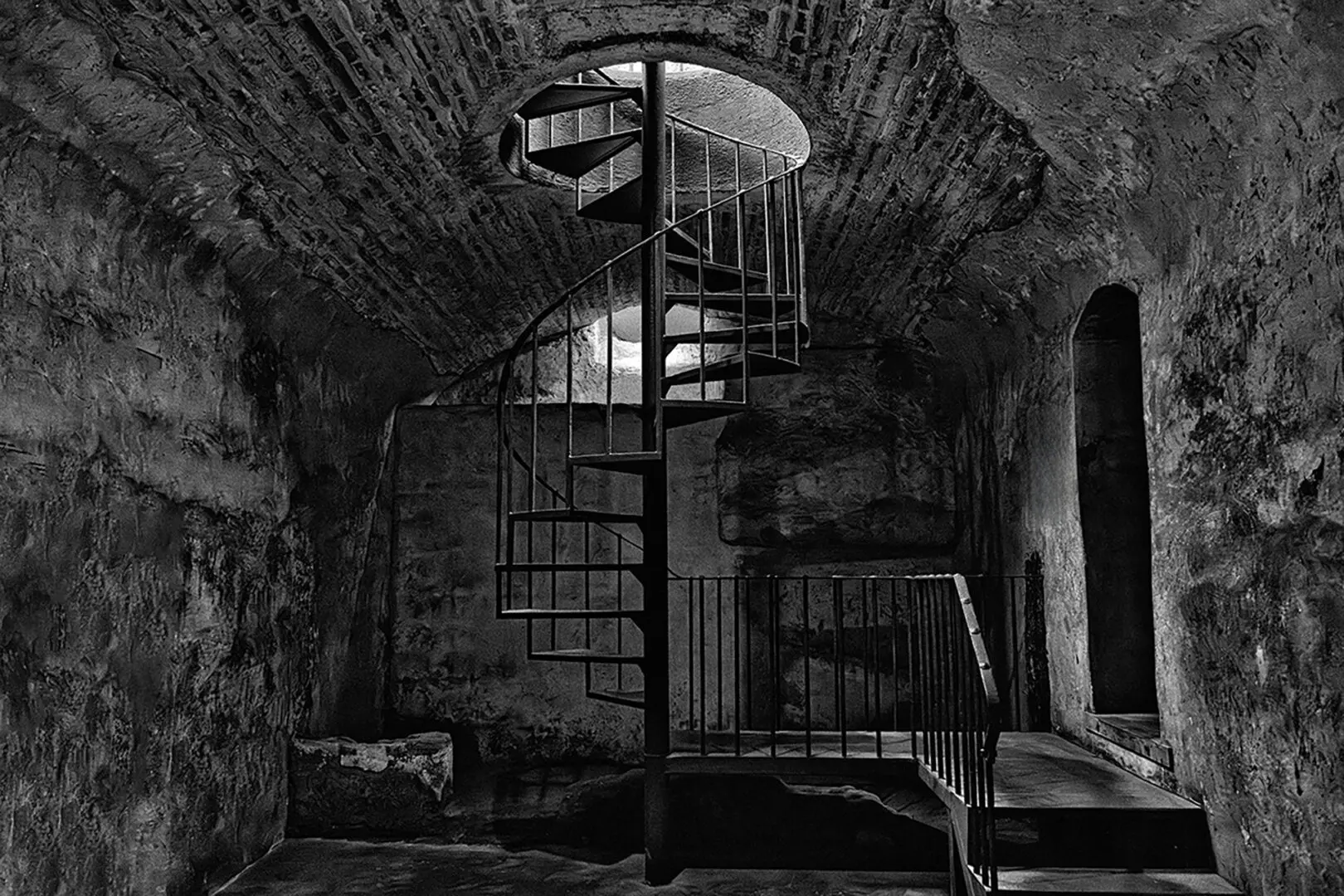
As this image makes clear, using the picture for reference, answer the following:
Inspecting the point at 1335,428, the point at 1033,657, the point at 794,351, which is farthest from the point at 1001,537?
the point at 1335,428

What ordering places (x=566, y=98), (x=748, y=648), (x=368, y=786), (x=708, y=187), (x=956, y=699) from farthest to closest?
1. (x=748, y=648)
2. (x=368, y=786)
3. (x=708, y=187)
4. (x=566, y=98)
5. (x=956, y=699)

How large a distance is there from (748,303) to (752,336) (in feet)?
0.56

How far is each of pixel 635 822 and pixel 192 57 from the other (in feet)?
14.4

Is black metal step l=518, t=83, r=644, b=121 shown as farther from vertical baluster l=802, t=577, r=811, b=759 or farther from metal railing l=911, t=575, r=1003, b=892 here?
metal railing l=911, t=575, r=1003, b=892

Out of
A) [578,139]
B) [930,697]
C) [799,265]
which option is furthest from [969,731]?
[578,139]

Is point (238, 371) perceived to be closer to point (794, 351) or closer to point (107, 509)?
point (107, 509)

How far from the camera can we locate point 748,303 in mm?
5684

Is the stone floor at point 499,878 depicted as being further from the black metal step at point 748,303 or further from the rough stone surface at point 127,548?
the black metal step at point 748,303

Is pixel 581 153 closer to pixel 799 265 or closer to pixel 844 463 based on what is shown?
pixel 799 265

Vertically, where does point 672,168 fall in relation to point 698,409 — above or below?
above

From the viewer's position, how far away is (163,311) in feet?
14.4

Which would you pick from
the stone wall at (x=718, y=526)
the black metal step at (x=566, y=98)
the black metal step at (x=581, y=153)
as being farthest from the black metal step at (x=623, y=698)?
the black metal step at (x=566, y=98)

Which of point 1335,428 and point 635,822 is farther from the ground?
point 1335,428

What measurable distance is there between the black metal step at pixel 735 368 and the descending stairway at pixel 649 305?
10mm
